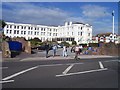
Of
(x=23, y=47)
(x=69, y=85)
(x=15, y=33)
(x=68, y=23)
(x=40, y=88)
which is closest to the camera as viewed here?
(x=40, y=88)

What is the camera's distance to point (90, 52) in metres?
41.0

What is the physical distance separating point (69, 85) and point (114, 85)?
1.88 m

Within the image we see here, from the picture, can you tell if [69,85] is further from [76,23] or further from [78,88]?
[76,23]

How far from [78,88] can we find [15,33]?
123m

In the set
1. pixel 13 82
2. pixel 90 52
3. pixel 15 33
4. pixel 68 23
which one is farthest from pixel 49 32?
pixel 13 82

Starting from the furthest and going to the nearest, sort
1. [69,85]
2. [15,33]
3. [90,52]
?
[15,33]
[90,52]
[69,85]

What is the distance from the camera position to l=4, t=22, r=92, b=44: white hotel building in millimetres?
125312

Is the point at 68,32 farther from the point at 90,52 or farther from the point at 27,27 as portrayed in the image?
the point at 90,52

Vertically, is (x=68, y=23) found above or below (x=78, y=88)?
above

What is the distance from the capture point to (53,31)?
14400 cm

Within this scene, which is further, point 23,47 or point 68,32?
point 68,32

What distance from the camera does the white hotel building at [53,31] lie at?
411 ft

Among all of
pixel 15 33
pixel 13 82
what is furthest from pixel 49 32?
pixel 13 82

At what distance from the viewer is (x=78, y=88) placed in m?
8.73
